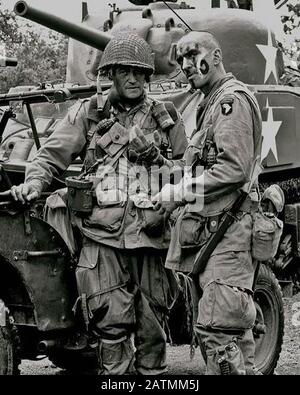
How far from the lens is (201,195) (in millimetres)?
5242

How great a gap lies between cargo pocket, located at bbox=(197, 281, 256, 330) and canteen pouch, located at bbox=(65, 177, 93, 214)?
Result: 889 mm

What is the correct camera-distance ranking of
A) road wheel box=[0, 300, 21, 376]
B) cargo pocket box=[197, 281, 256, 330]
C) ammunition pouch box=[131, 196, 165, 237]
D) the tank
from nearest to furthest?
cargo pocket box=[197, 281, 256, 330] < road wheel box=[0, 300, 21, 376] < ammunition pouch box=[131, 196, 165, 237] < the tank

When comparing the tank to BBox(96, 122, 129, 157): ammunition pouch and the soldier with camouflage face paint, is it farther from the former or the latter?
the soldier with camouflage face paint

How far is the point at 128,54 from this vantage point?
19.2 ft

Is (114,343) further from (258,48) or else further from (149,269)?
(258,48)

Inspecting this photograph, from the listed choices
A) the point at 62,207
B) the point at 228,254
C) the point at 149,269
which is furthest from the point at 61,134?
the point at 228,254

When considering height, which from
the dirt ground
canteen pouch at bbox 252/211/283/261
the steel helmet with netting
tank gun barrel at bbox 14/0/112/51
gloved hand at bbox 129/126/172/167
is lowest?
the dirt ground

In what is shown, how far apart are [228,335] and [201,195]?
0.75 metres

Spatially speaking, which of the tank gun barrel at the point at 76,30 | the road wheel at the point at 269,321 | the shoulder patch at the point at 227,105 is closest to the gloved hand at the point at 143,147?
the shoulder patch at the point at 227,105

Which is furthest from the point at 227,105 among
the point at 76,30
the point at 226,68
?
the point at 226,68

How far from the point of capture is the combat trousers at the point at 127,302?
18.6 feet

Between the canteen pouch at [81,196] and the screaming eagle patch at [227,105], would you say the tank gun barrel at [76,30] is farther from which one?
the screaming eagle patch at [227,105]

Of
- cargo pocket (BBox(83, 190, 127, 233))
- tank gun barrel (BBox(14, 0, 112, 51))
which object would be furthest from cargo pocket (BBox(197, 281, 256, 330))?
tank gun barrel (BBox(14, 0, 112, 51))

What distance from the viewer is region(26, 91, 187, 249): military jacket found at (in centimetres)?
568
